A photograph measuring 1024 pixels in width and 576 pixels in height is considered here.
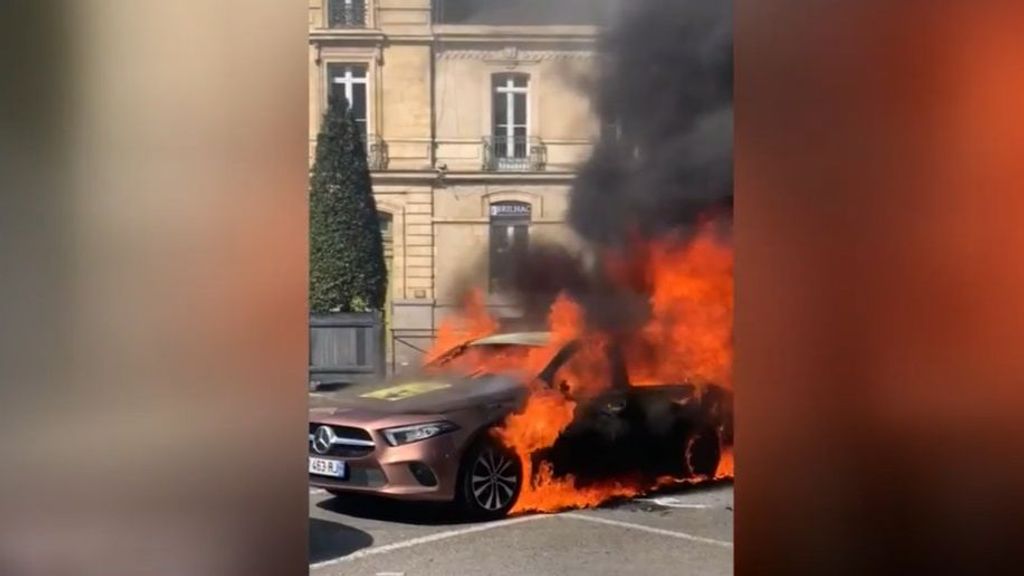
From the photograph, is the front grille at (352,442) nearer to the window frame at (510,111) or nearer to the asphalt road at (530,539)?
the asphalt road at (530,539)

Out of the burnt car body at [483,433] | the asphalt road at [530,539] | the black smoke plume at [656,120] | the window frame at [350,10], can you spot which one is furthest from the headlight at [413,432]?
the window frame at [350,10]

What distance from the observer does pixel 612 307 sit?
11.6 feet

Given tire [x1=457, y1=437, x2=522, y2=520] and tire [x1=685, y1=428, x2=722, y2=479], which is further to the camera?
tire [x1=685, y1=428, x2=722, y2=479]

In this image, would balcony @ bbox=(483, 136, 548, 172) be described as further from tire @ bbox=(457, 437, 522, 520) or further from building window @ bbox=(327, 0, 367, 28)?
tire @ bbox=(457, 437, 522, 520)

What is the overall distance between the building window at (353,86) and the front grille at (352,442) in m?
1.03

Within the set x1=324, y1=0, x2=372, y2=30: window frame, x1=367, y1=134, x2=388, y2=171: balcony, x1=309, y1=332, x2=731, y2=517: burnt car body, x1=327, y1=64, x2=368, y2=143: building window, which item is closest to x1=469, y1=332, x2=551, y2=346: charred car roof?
x1=309, y1=332, x2=731, y2=517: burnt car body

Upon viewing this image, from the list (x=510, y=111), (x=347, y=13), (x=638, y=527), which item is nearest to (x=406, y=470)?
(x=638, y=527)

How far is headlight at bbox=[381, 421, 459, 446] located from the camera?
3.42m

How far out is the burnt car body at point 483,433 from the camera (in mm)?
3438

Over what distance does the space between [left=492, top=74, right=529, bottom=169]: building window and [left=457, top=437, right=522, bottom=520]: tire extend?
3.35 feet
